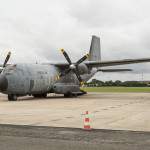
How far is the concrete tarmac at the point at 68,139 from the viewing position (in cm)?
Result: 980

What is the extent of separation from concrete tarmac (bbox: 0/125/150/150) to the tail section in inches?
1365

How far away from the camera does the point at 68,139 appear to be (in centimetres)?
1112

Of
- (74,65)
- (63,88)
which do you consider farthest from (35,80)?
(74,65)

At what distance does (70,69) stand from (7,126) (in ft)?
83.5

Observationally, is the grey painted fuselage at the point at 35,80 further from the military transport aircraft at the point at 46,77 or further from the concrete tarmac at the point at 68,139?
the concrete tarmac at the point at 68,139

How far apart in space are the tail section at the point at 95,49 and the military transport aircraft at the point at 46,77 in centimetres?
356

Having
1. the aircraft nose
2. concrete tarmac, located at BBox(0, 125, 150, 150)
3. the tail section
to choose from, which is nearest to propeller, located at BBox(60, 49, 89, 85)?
the tail section

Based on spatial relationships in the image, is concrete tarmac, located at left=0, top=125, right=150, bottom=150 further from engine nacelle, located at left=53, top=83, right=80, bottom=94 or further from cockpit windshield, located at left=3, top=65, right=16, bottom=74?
engine nacelle, located at left=53, top=83, right=80, bottom=94

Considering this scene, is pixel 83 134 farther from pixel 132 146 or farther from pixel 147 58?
pixel 147 58

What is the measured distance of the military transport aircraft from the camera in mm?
33156

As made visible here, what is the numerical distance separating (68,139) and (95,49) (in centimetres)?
3815

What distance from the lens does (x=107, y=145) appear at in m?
10.1

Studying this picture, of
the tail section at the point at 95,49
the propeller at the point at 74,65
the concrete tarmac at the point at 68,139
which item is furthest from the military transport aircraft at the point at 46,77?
the concrete tarmac at the point at 68,139

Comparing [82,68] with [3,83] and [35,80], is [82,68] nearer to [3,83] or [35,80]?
[35,80]
